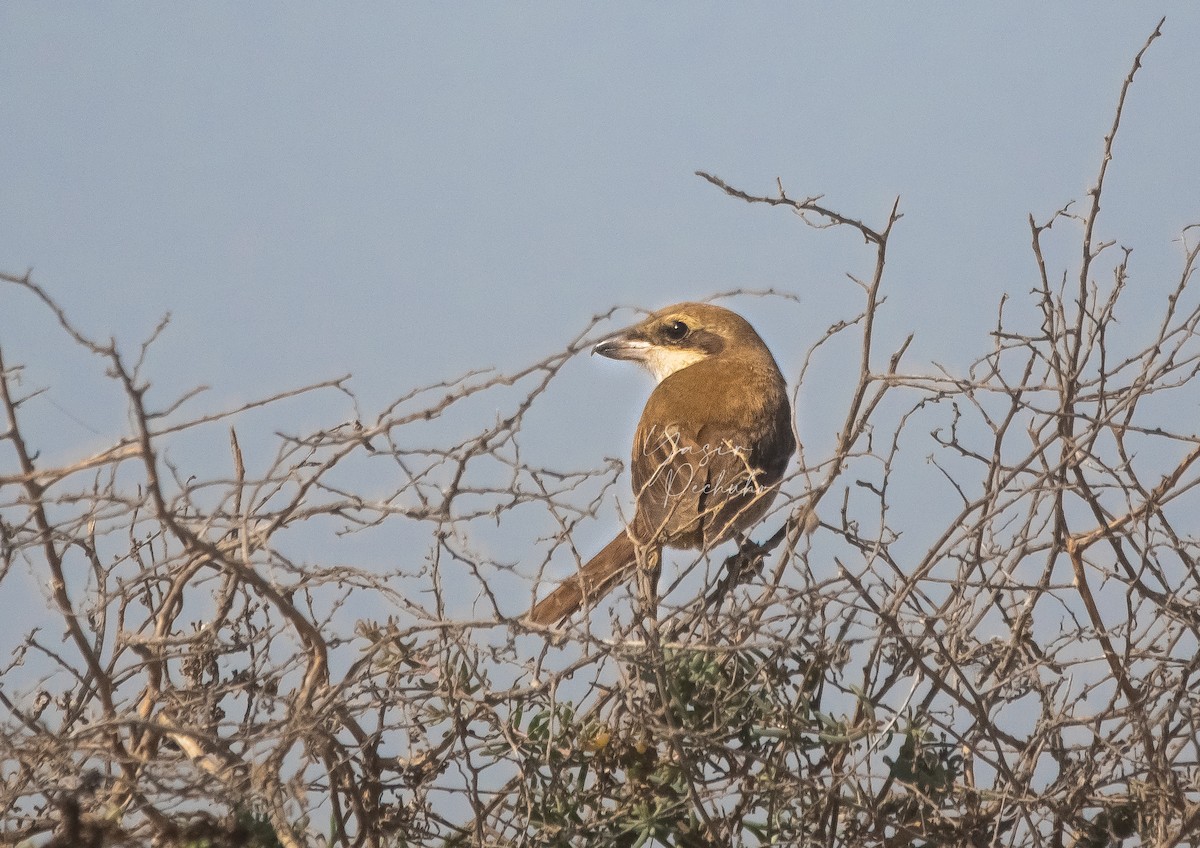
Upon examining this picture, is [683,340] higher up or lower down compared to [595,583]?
higher up

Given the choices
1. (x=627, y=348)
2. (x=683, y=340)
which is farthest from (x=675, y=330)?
(x=627, y=348)

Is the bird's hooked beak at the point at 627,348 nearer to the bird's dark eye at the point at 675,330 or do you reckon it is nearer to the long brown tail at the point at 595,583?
the bird's dark eye at the point at 675,330

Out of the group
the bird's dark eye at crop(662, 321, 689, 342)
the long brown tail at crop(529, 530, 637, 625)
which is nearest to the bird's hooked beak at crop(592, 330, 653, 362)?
the bird's dark eye at crop(662, 321, 689, 342)

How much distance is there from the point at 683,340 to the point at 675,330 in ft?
0.19

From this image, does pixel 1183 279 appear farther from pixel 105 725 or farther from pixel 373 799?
pixel 105 725

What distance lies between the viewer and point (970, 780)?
3.16 meters

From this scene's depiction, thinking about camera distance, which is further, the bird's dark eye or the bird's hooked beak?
the bird's hooked beak

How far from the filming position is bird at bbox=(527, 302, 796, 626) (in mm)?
3920

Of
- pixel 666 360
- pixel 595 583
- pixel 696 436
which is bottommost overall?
pixel 595 583

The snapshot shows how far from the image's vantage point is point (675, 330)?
5762mm

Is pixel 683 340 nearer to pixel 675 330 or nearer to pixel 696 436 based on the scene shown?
pixel 675 330

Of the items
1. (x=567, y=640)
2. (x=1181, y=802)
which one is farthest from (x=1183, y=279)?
(x=567, y=640)

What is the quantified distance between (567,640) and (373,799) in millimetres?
708

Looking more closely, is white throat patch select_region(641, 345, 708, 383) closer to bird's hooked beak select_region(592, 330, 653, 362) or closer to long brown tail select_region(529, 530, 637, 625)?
bird's hooked beak select_region(592, 330, 653, 362)
